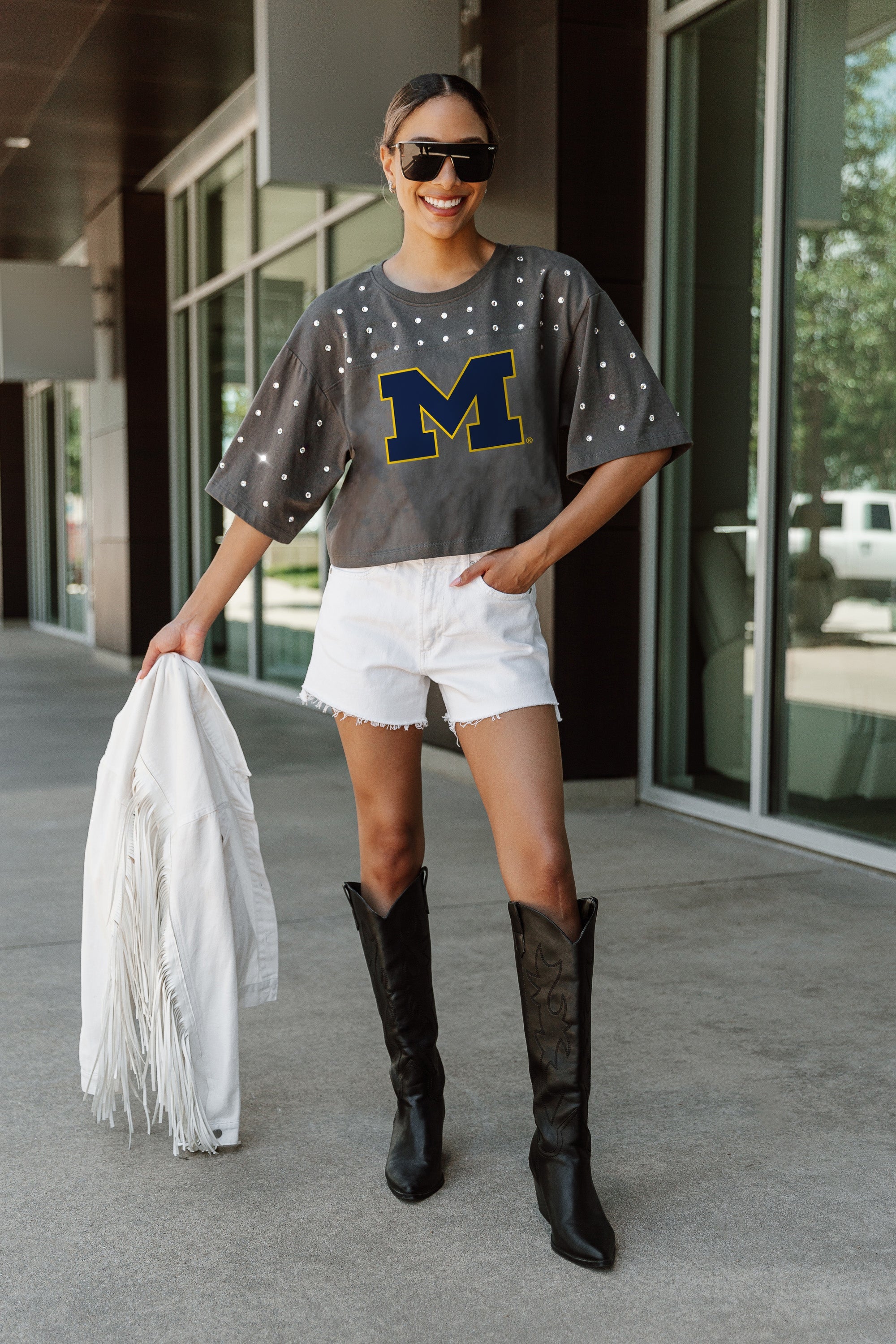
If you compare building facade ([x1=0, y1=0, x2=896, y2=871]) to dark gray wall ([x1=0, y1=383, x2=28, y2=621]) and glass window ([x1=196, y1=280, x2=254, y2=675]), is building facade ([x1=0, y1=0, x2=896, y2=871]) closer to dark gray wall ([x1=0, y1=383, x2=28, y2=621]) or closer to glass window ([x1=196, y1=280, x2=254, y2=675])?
glass window ([x1=196, y1=280, x2=254, y2=675])

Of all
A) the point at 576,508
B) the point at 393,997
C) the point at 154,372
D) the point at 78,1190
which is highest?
the point at 154,372

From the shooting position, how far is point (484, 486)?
2100 millimetres

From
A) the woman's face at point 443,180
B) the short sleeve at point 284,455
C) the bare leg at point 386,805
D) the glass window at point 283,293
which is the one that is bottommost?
the bare leg at point 386,805

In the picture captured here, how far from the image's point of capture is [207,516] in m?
11.3

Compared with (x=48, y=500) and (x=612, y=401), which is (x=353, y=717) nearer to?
(x=612, y=401)

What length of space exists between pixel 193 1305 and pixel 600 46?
4.94 metres

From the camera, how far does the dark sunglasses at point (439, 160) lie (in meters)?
2.05

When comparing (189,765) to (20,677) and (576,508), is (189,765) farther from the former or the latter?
(20,677)

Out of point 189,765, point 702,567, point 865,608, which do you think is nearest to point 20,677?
point 702,567

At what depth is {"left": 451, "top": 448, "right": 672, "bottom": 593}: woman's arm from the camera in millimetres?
2082

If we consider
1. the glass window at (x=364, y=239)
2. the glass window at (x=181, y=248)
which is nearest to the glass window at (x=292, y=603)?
the glass window at (x=364, y=239)

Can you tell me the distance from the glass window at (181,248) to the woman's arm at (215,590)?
10.0 meters

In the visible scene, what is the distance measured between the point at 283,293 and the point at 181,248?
103 inches

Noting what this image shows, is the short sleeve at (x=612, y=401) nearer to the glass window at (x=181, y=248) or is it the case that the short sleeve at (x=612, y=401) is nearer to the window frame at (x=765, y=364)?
the window frame at (x=765, y=364)
